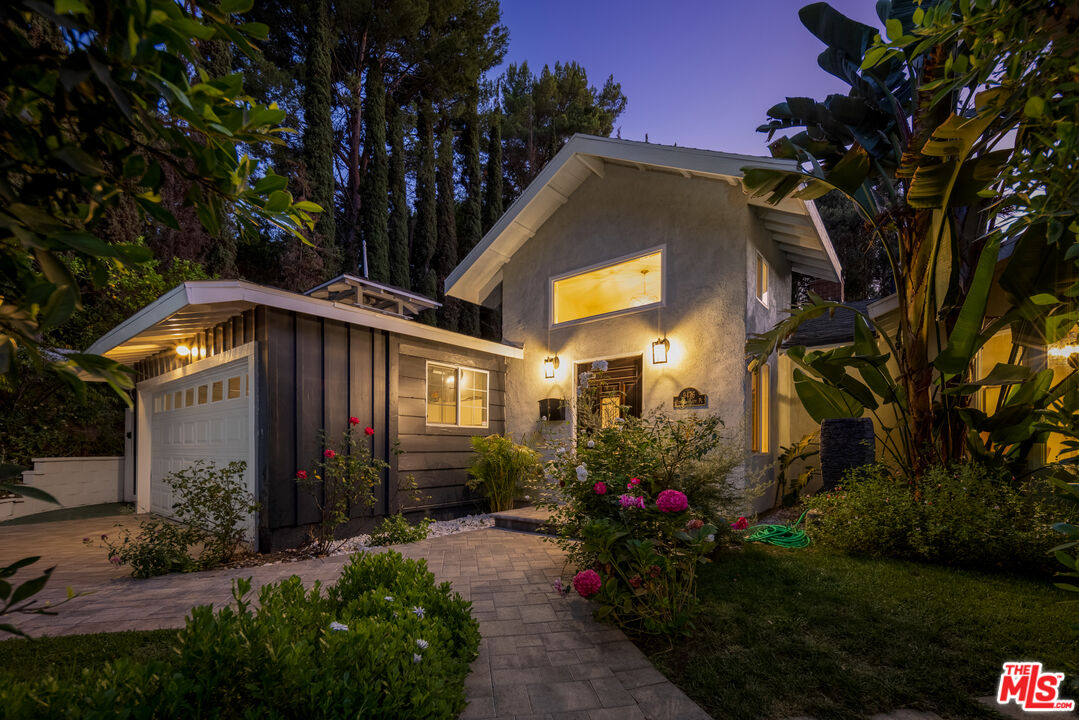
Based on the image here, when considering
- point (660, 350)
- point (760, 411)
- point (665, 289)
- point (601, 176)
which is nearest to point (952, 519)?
point (760, 411)

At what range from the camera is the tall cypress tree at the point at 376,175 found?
17.0 metres

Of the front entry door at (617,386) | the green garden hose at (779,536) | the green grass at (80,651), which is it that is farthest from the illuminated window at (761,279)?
the green grass at (80,651)

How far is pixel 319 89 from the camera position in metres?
15.4

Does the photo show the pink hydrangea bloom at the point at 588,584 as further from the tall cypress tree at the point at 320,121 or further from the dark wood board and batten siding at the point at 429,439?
the tall cypress tree at the point at 320,121

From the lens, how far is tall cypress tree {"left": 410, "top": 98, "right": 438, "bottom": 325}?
18297 mm

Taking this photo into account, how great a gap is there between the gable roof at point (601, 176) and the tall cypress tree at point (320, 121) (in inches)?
310

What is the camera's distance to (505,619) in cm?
341

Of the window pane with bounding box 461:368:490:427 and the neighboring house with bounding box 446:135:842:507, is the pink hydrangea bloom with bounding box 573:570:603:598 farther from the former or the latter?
the window pane with bounding box 461:368:490:427

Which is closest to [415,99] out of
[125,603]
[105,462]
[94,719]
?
[105,462]

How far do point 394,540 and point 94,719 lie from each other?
188 inches

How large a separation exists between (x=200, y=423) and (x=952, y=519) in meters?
9.32

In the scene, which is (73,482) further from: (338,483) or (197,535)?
(338,483)

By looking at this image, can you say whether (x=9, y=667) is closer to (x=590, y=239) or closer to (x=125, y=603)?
(x=125, y=603)

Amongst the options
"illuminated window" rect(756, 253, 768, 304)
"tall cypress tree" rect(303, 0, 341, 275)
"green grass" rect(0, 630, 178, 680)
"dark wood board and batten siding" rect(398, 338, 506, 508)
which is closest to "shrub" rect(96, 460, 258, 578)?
"green grass" rect(0, 630, 178, 680)
